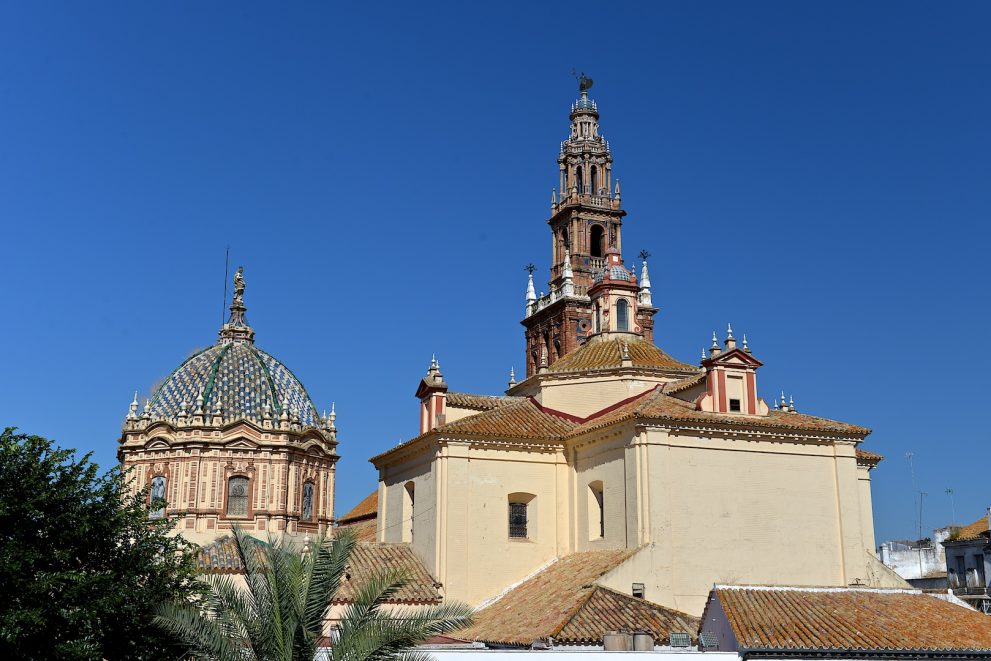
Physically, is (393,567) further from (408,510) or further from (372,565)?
(408,510)

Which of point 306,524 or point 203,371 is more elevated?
point 203,371

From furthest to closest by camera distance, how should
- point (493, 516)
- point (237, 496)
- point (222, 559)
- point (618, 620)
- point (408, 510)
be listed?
point (237, 496)
point (408, 510)
point (493, 516)
point (222, 559)
point (618, 620)

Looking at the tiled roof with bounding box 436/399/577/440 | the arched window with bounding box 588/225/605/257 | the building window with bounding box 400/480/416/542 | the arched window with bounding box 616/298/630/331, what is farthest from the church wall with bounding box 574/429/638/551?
the arched window with bounding box 588/225/605/257

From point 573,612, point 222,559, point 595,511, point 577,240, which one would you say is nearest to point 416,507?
point 595,511

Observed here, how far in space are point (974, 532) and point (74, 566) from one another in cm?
4914

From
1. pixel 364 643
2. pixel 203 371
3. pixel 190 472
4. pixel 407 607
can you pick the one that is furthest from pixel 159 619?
pixel 203 371

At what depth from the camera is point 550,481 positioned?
113ft

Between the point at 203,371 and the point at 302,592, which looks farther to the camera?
the point at 203,371

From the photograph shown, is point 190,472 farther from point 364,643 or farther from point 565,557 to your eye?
point 364,643

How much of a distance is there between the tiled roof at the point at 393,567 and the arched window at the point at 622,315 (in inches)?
469

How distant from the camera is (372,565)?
33188 mm

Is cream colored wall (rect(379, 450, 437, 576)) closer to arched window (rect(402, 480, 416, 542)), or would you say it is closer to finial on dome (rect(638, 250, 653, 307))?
arched window (rect(402, 480, 416, 542))

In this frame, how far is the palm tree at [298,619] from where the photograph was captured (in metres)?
17.7

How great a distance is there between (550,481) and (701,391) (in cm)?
564
